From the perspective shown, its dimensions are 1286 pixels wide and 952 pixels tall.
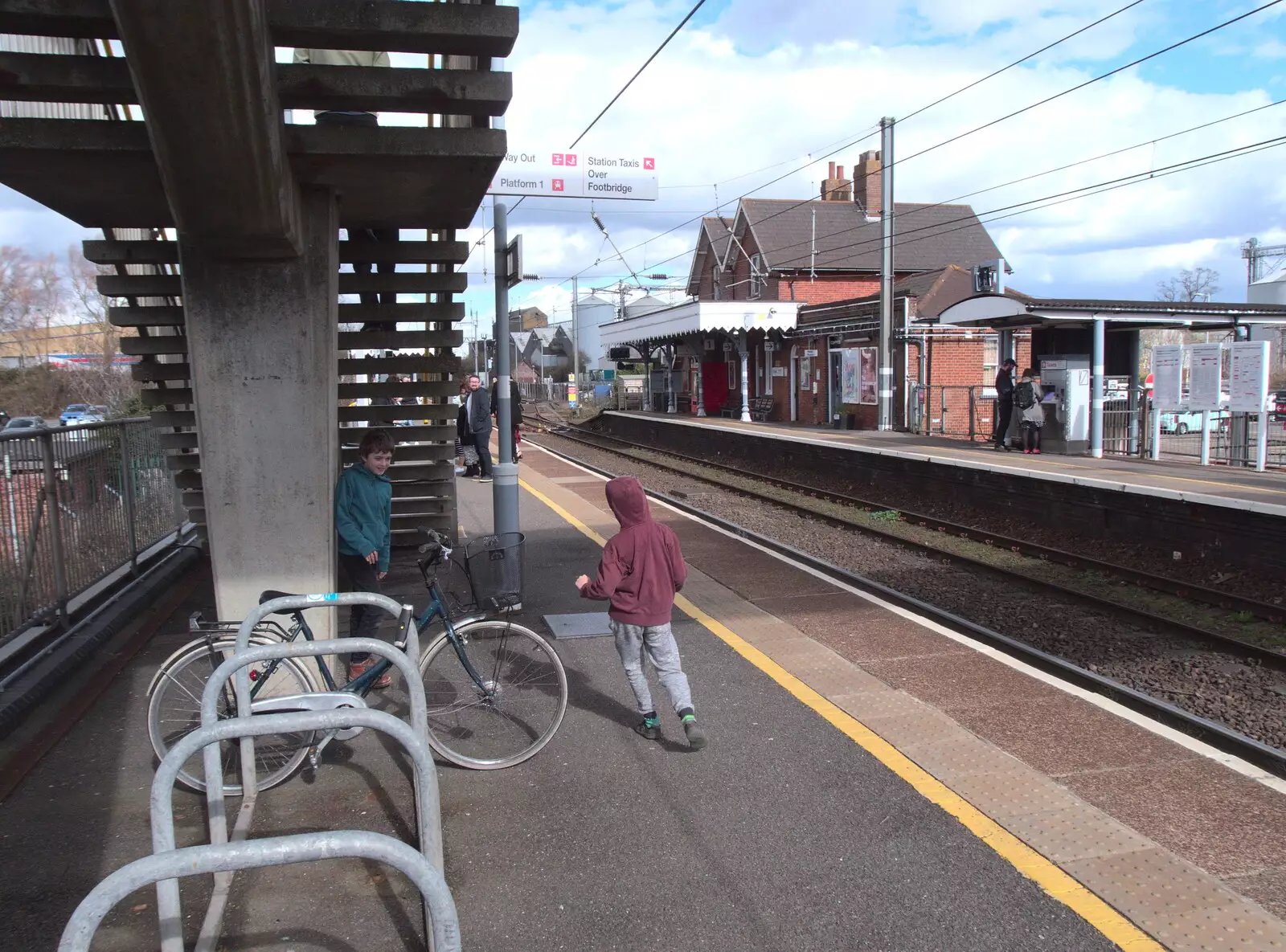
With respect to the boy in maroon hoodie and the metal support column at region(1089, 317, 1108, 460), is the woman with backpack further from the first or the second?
the boy in maroon hoodie

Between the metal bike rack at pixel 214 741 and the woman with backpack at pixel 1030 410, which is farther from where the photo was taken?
the woman with backpack at pixel 1030 410

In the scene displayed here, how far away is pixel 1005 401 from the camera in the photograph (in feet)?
66.9

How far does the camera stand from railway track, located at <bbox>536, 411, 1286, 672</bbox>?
7621mm

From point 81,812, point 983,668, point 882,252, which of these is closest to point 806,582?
point 983,668

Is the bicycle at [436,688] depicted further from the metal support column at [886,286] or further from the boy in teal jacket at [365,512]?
the metal support column at [886,286]

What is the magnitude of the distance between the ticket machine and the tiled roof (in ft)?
70.6

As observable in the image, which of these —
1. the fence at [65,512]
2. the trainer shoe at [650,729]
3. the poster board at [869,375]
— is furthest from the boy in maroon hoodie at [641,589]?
the poster board at [869,375]

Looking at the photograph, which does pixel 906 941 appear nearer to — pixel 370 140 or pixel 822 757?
pixel 822 757

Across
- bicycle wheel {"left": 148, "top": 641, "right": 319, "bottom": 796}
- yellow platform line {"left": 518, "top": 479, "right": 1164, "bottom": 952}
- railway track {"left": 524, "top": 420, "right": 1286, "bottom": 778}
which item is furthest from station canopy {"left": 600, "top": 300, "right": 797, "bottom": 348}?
bicycle wheel {"left": 148, "top": 641, "right": 319, "bottom": 796}

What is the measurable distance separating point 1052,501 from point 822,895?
9.99 meters

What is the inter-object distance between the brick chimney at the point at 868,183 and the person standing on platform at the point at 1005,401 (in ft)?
77.9

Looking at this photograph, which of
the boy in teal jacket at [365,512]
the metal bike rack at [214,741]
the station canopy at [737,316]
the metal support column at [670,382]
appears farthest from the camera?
the metal support column at [670,382]

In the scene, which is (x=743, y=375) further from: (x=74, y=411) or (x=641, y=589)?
(x=641, y=589)

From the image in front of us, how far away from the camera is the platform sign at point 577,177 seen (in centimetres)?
1221
